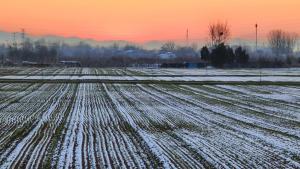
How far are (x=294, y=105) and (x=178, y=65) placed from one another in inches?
3523

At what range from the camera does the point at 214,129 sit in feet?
53.4

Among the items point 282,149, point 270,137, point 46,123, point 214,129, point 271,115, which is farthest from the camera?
point 271,115

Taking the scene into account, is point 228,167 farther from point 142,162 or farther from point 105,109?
point 105,109

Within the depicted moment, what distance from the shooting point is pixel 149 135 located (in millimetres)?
14922

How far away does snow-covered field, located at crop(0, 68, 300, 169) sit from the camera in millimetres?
11008

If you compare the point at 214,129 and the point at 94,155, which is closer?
the point at 94,155

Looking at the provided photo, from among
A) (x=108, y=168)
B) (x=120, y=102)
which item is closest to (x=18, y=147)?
(x=108, y=168)

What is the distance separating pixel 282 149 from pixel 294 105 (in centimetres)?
1318

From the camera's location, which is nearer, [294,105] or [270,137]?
[270,137]

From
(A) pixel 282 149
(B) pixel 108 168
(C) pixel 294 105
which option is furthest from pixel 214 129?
(C) pixel 294 105

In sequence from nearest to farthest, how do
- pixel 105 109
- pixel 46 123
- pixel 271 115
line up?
1. pixel 46 123
2. pixel 271 115
3. pixel 105 109

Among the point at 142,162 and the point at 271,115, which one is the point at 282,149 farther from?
the point at 271,115

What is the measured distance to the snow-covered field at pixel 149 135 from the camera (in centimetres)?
→ 1101

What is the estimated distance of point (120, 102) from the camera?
87.8 ft
